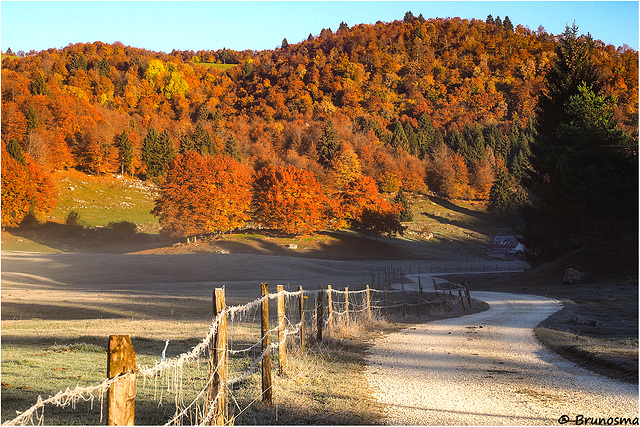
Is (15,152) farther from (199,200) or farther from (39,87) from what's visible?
(39,87)

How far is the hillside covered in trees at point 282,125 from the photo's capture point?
86.2 m

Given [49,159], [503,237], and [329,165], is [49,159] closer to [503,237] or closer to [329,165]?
[329,165]

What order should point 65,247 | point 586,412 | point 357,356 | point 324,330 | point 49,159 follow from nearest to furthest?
point 586,412, point 357,356, point 324,330, point 65,247, point 49,159

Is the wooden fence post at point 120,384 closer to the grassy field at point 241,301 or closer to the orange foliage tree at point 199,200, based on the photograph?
the grassy field at point 241,301

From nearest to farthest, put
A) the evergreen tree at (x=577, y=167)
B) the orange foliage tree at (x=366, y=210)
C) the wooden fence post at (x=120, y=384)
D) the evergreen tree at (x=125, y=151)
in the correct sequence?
the wooden fence post at (x=120, y=384)
the evergreen tree at (x=577, y=167)
the orange foliage tree at (x=366, y=210)
the evergreen tree at (x=125, y=151)

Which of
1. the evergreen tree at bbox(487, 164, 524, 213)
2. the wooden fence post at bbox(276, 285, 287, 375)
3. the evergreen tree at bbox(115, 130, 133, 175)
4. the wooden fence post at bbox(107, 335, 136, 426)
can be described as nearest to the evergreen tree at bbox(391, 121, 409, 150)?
the evergreen tree at bbox(487, 164, 524, 213)

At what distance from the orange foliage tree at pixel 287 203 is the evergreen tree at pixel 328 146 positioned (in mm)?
47353

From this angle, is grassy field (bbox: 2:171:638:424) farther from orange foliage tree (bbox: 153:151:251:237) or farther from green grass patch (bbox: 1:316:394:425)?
orange foliage tree (bbox: 153:151:251:237)

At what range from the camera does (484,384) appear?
9.62m

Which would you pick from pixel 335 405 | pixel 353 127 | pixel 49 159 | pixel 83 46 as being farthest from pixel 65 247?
pixel 83 46

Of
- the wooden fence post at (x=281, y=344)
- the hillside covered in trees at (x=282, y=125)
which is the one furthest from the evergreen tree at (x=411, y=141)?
the wooden fence post at (x=281, y=344)

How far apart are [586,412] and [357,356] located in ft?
18.7

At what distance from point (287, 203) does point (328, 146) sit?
56702mm

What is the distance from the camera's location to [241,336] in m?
15.7
